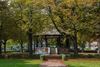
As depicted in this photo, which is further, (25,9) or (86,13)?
(25,9)

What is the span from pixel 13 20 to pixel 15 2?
3.06m

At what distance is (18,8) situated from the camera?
4834 cm

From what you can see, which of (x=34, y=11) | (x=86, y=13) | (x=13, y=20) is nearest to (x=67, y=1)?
(x=86, y=13)

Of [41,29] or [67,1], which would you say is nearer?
[67,1]

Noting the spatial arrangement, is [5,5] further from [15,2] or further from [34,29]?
[34,29]

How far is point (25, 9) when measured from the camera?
154ft

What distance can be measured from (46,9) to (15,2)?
595 cm

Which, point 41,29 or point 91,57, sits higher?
point 41,29

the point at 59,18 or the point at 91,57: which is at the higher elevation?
the point at 59,18

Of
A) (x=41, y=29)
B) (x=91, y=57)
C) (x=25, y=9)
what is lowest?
(x=91, y=57)

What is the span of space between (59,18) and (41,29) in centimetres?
382

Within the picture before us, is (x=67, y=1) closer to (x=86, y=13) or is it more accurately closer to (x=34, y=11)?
(x=86, y=13)

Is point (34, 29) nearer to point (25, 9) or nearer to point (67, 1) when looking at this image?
point (25, 9)

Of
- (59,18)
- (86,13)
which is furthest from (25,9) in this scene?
(86,13)
